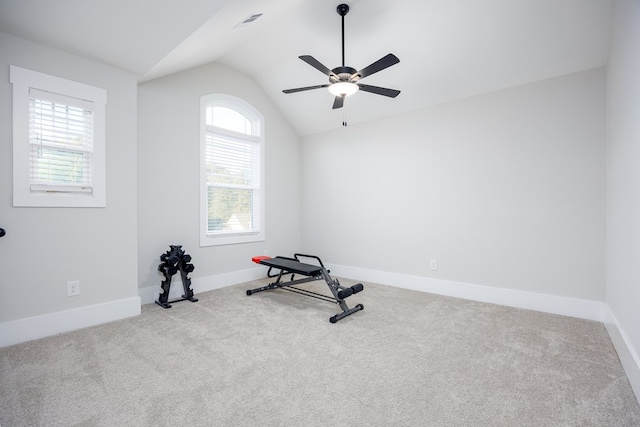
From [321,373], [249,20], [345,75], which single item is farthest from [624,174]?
[249,20]

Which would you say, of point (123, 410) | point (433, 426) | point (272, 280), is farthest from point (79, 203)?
point (433, 426)

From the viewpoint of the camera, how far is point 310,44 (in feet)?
12.1

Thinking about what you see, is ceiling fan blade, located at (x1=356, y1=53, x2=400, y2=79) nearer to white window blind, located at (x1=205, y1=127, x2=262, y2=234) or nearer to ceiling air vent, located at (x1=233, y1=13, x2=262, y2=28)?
ceiling air vent, located at (x1=233, y1=13, x2=262, y2=28)

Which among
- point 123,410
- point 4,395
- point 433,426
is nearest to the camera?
point 433,426

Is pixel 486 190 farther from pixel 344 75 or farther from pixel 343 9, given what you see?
pixel 343 9

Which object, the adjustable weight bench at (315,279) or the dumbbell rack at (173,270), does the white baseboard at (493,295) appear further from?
the dumbbell rack at (173,270)

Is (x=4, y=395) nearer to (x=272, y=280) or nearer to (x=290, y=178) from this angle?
(x=272, y=280)

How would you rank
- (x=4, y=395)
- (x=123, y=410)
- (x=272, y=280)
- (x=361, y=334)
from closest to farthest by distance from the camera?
1. (x=123, y=410)
2. (x=4, y=395)
3. (x=361, y=334)
4. (x=272, y=280)

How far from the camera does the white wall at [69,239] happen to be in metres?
2.42

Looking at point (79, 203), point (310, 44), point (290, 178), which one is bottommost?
point (79, 203)

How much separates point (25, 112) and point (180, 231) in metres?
1.88

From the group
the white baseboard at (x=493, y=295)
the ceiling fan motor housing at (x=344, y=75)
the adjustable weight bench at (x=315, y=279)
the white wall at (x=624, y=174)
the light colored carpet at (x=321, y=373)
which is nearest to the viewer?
the light colored carpet at (x=321, y=373)

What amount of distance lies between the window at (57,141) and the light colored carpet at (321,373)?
1.28 metres

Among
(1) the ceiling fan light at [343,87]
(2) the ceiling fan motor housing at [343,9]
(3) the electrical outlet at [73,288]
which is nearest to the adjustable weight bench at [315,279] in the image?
(3) the electrical outlet at [73,288]
